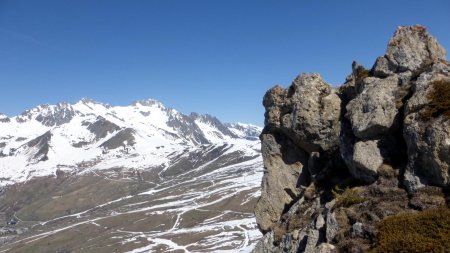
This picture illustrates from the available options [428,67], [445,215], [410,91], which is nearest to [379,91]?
[410,91]

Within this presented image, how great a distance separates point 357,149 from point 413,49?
10611 millimetres

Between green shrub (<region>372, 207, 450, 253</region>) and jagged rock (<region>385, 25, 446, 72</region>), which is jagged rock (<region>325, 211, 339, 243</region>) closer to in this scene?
green shrub (<region>372, 207, 450, 253</region>)

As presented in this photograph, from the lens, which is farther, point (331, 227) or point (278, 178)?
point (278, 178)

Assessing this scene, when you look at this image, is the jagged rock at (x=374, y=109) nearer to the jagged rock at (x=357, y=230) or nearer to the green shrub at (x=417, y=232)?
the green shrub at (x=417, y=232)

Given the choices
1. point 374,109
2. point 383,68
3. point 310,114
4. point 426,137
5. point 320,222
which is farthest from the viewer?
point 310,114

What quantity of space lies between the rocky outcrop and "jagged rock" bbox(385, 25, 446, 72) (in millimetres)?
77

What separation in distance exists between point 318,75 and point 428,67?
11256 mm

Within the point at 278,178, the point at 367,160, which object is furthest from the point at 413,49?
the point at 278,178

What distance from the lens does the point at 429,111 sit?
990 inches

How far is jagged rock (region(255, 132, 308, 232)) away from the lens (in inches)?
1551

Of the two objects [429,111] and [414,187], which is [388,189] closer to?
[414,187]

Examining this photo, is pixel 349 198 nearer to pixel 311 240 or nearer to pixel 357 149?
pixel 311 240

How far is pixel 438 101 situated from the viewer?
83.4 ft

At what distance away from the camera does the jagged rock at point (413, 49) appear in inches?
1266
